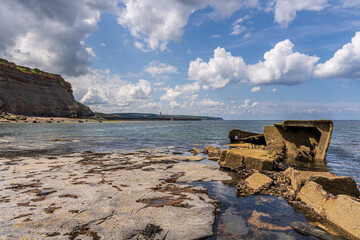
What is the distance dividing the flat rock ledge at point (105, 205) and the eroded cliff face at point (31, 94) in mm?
86892

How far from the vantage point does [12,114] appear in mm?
73750

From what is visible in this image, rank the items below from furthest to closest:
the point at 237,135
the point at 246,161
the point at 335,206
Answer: the point at 237,135 → the point at 246,161 → the point at 335,206

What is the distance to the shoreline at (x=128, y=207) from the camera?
3584 millimetres

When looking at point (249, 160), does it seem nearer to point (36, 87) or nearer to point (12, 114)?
point (12, 114)

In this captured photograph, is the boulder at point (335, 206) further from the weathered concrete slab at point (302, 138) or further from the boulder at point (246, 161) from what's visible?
the weathered concrete slab at point (302, 138)

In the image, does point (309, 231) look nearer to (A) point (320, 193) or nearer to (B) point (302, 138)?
(A) point (320, 193)

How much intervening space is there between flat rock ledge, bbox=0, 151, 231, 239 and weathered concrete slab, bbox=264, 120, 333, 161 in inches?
295

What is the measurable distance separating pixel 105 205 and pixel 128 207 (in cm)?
56

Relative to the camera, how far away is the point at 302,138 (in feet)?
43.3

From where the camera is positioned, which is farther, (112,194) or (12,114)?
(12,114)

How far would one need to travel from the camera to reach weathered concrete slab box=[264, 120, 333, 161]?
11.4 meters

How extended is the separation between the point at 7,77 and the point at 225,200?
98.9 meters

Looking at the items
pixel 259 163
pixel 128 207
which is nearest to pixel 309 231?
pixel 128 207

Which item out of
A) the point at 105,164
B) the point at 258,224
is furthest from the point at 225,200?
the point at 105,164
